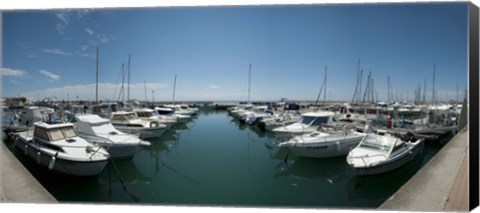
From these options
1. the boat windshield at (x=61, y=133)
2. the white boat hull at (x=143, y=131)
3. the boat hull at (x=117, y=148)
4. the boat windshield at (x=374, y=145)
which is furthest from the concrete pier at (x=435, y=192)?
the white boat hull at (x=143, y=131)

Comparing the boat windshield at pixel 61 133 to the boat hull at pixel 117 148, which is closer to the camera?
the boat windshield at pixel 61 133

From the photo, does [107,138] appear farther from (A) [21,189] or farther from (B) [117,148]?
(A) [21,189]

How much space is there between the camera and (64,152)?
4.98m

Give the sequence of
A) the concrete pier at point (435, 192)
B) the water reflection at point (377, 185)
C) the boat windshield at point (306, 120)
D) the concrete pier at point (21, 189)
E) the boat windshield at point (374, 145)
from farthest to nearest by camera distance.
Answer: the boat windshield at point (306, 120) < the boat windshield at point (374, 145) < the water reflection at point (377, 185) < the concrete pier at point (21, 189) < the concrete pier at point (435, 192)

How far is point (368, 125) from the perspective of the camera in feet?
26.1

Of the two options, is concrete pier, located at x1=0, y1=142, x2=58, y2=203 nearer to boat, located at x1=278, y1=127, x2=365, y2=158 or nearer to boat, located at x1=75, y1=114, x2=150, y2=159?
boat, located at x1=75, y1=114, x2=150, y2=159

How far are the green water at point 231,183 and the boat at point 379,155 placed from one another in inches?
9.9

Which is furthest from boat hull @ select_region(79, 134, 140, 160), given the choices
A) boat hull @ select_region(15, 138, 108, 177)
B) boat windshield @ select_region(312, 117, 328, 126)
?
boat windshield @ select_region(312, 117, 328, 126)

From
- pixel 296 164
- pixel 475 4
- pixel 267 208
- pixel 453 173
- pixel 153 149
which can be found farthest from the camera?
pixel 153 149

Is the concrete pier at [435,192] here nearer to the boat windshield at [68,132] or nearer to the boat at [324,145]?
the boat at [324,145]

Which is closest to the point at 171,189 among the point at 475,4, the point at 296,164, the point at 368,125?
the point at 296,164

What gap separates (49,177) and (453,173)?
7.91m

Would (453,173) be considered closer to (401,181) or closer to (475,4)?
(401,181)

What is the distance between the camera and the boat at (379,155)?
16.2 ft
